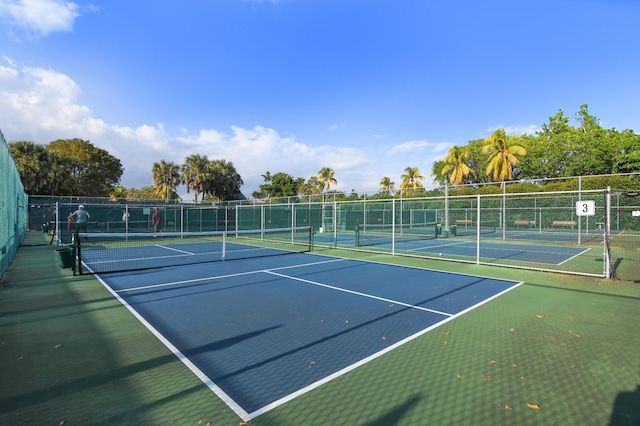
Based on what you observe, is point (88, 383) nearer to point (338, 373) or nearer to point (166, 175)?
point (338, 373)

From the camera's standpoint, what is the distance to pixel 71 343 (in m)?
4.73

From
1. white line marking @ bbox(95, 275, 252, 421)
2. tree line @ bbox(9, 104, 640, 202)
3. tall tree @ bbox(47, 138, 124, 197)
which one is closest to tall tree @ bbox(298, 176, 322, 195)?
tree line @ bbox(9, 104, 640, 202)

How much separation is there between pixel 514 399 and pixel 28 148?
42.3 m

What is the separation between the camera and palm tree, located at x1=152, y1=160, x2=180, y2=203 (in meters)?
47.2

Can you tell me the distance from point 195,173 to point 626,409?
4713 cm

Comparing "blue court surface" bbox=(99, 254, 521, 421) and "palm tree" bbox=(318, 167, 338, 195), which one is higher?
"palm tree" bbox=(318, 167, 338, 195)

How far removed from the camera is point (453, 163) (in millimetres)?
38375

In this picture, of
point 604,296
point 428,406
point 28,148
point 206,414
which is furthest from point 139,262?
point 28,148

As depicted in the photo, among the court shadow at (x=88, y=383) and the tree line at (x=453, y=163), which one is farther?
the tree line at (x=453, y=163)

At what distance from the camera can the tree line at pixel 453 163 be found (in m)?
33.2

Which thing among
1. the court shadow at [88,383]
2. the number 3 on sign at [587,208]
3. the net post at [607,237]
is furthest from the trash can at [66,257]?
the net post at [607,237]

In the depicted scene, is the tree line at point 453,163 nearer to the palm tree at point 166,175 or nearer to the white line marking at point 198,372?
the palm tree at point 166,175

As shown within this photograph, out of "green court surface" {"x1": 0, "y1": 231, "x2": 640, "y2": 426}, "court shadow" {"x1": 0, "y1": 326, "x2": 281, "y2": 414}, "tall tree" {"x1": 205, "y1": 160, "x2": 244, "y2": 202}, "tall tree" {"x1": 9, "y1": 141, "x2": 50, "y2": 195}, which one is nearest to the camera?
"green court surface" {"x1": 0, "y1": 231, "x2": 640, "y2": 426}

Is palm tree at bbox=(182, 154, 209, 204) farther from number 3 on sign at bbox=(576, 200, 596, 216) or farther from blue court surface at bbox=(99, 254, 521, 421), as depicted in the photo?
number 3 on sign at bbox=(576, 200, 596, 216)
